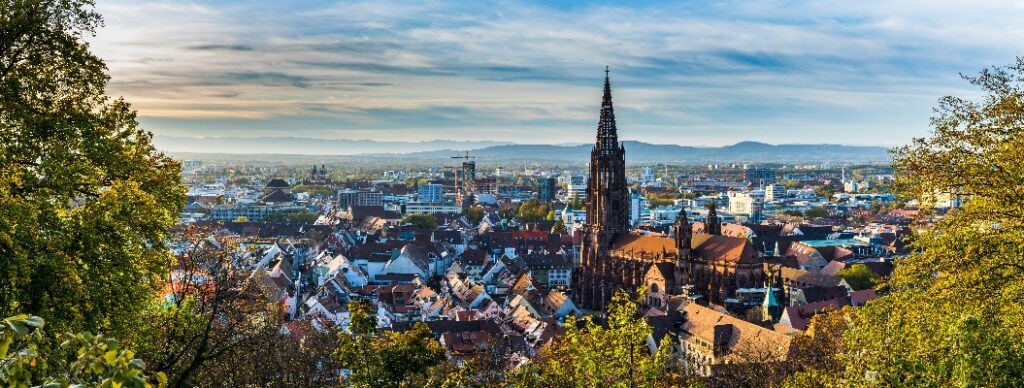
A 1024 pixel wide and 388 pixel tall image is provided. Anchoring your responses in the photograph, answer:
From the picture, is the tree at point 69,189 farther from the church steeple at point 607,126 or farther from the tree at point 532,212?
the tree at point 532,212

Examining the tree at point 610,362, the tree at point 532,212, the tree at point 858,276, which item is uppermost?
the tree at point 610,362

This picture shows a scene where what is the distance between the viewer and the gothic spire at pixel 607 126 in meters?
69.2

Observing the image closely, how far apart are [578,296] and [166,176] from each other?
194 feet

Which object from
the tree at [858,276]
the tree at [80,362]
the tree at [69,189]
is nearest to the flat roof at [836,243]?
the tree at [858,276]

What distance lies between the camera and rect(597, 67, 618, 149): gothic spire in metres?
69.2

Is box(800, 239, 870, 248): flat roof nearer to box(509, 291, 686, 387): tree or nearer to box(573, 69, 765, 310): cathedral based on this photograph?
box(573, 69, 765, 310): cathedral

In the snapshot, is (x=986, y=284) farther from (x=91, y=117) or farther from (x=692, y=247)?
(x=692, y=247)

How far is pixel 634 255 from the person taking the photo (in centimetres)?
6781

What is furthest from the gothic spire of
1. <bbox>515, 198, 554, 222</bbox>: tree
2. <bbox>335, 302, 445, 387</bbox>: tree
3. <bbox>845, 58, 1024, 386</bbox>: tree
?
<bbox>515, 198, 554, 222</bbox>: tree

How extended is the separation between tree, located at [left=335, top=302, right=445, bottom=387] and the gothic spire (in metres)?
58.3

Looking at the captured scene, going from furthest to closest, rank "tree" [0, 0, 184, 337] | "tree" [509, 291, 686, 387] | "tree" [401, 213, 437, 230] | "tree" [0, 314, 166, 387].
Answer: "tree" [401, 213, 437, 230] → "tree" [509, 291, 686, 387] → "tree" [0, 0, 184, 337] → "tree" [0, 314, 166, 387]

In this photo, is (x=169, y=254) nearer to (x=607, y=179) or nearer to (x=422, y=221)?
(x=607, y=179)

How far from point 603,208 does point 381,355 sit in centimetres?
5944

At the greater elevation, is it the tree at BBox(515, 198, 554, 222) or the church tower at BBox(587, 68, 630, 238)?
the church tower at BBox(587, 68, 630, 238)
